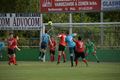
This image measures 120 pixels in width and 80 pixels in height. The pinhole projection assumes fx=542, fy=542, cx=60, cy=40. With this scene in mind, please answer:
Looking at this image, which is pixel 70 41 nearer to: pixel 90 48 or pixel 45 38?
pixel 45 38

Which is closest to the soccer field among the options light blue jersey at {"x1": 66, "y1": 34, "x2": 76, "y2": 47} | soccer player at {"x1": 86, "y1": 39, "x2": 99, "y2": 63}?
light blue jersey at {"x1": 66, "y1": 34, "x2": 76, "y2": 47}

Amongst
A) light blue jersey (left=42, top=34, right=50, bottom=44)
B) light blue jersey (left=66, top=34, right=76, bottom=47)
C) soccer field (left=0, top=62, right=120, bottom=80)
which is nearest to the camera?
soccer field (left=0, top=62, right=120, bottom=80)

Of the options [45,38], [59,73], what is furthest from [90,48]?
[59,73]

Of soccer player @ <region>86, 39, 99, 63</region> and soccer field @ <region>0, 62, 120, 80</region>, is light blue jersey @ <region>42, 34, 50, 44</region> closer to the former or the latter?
soccer player @ <region>86, 39, 99, 63</region>

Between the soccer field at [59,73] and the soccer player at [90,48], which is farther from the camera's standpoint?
the soccer player at [90,48]

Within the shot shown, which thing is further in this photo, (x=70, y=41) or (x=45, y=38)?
(x=45, y=38)

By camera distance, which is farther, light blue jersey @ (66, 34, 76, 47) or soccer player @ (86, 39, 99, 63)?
soccer player @ (86, 39, 99, 63)

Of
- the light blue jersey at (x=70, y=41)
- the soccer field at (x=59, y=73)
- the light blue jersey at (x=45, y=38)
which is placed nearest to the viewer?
the soccer field at (x=59, y=73)

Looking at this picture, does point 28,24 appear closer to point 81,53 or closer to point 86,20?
point 81,53

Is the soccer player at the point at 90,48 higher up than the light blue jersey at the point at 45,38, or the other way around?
the light blue jersey at the point at 45,38

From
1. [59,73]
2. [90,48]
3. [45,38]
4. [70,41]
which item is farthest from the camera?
[90,48]

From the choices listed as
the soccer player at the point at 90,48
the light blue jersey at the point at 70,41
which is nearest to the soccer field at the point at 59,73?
the light blue jersey at the point at 70,41

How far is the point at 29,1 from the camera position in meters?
56.3

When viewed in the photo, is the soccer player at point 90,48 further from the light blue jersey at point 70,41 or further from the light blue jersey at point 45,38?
the light blue jersey at point 70,41
